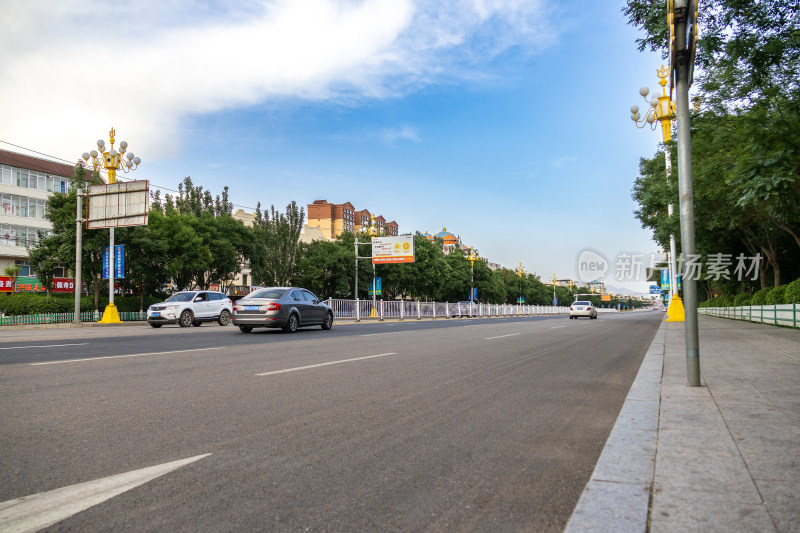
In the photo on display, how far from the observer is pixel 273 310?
16.3 metres

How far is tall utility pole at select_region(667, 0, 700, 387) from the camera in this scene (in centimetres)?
568

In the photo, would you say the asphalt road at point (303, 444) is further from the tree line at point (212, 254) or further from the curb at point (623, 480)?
the tree line at point (212, 254)

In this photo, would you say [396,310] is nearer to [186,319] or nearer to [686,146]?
[186,319]

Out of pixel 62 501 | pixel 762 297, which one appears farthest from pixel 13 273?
pixel 762 297

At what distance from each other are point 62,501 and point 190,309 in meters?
21.5

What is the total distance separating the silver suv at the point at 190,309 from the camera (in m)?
21.9

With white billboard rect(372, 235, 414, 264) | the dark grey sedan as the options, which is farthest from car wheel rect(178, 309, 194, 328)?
white billboard rect(372, 235, 414, 264)

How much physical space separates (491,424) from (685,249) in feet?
10.4

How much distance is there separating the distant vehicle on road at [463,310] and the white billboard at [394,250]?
8.03m

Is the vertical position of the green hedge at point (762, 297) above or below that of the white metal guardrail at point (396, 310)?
above

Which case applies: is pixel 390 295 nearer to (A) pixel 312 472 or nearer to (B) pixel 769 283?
(B) pixel 769 283

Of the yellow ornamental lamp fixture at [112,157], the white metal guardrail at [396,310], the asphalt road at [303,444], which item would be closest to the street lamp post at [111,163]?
the yellow ornamental lamp fixture at [112,157]

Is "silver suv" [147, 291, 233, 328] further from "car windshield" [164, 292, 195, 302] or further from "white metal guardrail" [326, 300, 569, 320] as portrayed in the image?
"white metal guardrail" [326, 300, 569, 320]

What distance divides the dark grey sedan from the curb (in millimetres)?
12912
